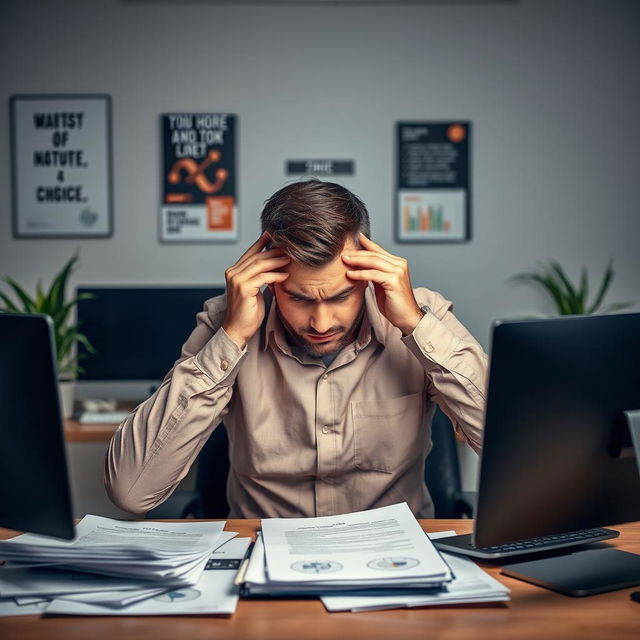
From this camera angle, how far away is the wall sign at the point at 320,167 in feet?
11.0

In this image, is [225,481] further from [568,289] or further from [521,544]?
[568,289]

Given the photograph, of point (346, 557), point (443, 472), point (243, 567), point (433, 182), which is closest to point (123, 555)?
point (243, 567)

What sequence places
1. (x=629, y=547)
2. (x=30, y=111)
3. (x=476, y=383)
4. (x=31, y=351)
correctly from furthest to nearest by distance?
1. (x=30, y=111)
2. (x=476, y=383)
3. (x=629, y=547)
4. (x=31, y=351)

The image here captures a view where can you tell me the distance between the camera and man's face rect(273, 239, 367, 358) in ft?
4.91

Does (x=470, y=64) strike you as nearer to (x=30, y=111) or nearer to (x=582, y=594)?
(x=30, y=111)

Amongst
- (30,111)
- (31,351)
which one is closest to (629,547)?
(31,351)

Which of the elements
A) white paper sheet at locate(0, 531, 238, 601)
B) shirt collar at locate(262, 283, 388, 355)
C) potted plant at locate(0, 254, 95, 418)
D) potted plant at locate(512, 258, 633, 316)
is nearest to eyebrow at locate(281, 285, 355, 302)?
shirt collar at locate(262, 283, 388, 355)

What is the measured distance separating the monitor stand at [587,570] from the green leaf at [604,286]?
2287 mm

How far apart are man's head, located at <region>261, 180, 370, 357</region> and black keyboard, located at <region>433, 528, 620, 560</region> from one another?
50 cm

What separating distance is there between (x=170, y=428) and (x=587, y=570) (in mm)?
785

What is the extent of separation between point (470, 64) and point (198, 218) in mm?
1402

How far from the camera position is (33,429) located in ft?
3.10

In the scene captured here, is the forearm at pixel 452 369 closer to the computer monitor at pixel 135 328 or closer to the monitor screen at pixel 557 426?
the monitor screen at pixel 557 426

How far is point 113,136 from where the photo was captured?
3354 millimetres
